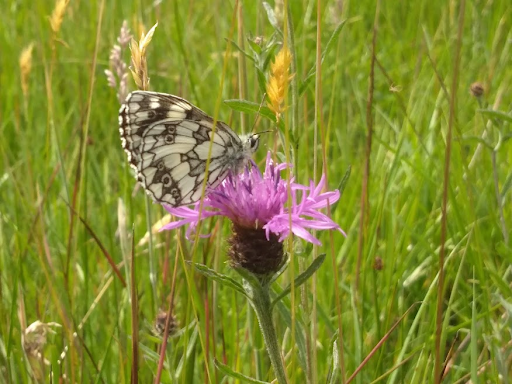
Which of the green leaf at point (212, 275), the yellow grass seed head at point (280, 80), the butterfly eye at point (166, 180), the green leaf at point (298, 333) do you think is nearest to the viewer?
the yellow grass seed head at point (280, 80)

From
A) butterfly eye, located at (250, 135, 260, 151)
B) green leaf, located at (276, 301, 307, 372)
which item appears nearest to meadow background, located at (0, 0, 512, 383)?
green leaf, located at (276, 301, 307, 372)

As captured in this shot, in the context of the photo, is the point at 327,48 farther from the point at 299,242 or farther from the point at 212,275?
the point at 212,275

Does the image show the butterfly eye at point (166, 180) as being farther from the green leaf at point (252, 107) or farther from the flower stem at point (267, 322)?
the flower stem at point (267, 322)

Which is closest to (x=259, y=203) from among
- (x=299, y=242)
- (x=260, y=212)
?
(x=260, y=212)

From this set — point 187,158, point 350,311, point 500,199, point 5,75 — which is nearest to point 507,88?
point 500,199

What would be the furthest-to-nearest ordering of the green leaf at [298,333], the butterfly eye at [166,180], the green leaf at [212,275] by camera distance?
the butterfly eye at [166,180]
the green leaf at [298,333]
the green leaf at [212,275]

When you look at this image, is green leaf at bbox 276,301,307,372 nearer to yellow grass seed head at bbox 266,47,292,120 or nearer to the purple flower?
the purple flower

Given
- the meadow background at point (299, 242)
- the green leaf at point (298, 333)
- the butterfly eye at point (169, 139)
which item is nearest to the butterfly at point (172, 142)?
the butterfly eye at point (169, 139)

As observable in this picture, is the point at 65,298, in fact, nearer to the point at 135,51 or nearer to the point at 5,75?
the point at 135,51

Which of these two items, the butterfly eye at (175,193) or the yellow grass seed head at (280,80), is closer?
the yellow grass seed head at (280,80)
